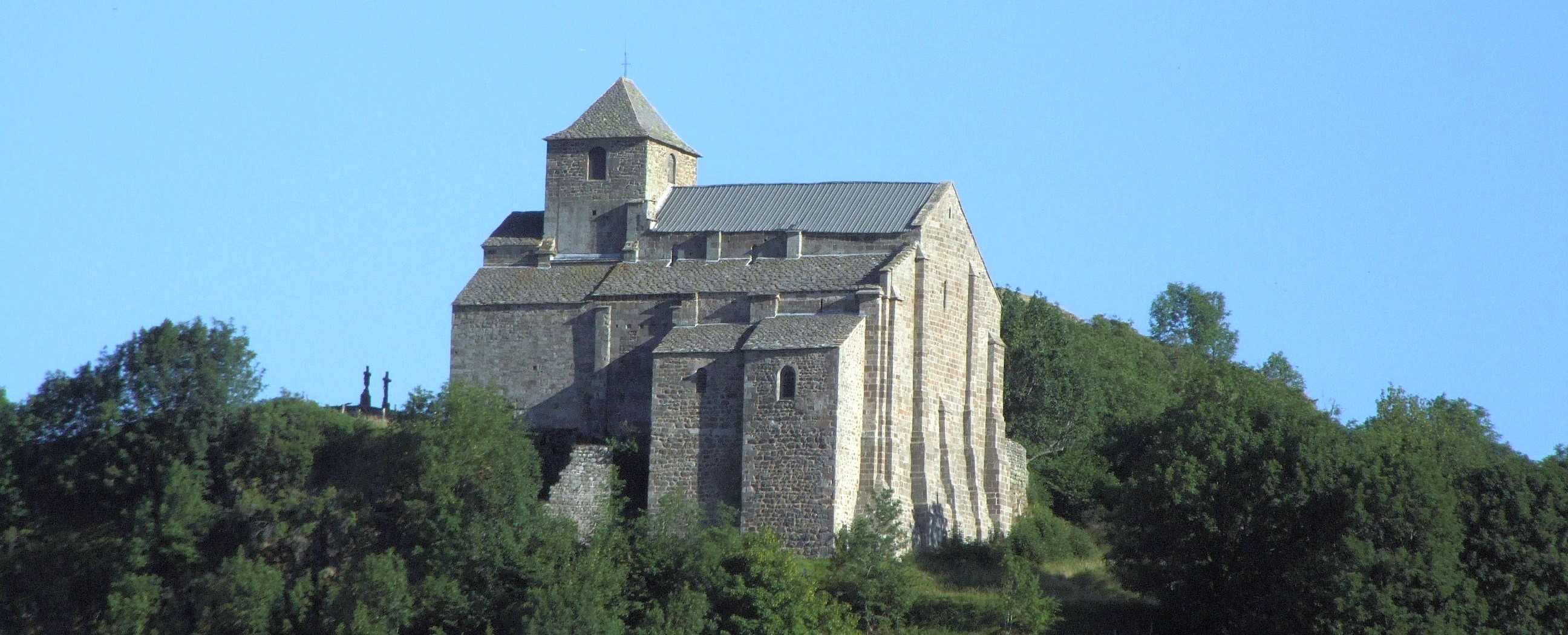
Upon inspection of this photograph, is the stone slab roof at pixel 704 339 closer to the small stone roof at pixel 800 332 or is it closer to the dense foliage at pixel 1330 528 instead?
the small stone roof at pixel 800 332

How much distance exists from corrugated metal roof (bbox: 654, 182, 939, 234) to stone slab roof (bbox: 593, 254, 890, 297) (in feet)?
3.48

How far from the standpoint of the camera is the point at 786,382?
5881cm

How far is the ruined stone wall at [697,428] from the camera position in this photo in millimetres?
59375

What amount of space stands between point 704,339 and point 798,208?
5.61m

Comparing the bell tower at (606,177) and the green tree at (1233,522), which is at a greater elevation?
the bell tower at (606,177)

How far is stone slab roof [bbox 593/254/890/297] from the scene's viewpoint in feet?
202

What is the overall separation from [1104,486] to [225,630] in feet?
76.3

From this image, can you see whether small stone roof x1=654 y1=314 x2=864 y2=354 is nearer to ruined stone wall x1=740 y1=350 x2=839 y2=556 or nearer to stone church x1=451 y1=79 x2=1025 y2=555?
stone church x1=451 y1=79 x2=1025 y2=555

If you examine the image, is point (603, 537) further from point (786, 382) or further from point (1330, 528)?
point (1330, 528)

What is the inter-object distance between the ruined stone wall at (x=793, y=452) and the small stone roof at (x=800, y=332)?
21cm

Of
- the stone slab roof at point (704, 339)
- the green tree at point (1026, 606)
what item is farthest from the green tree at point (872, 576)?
the stone slab roof at point (704, 339)

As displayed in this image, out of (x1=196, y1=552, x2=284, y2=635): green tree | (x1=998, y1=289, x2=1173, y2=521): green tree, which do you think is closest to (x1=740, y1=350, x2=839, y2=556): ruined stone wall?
(x1=998, y1=289, x2=1173, y2=521): green tree

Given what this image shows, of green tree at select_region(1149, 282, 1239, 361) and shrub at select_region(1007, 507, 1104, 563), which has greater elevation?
green tree at select_region(1149, 282, 1239, 361)

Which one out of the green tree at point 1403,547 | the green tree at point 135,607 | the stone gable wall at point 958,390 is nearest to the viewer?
the green tree at point 1403,547
